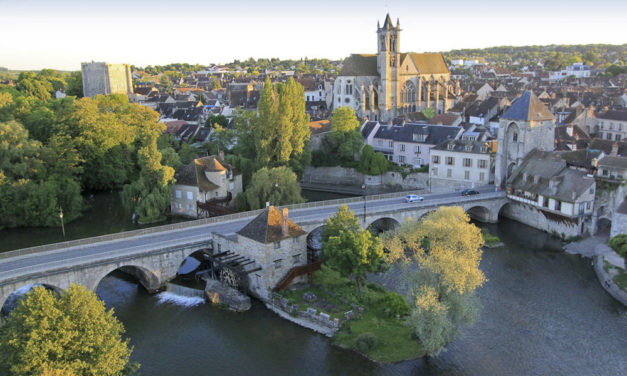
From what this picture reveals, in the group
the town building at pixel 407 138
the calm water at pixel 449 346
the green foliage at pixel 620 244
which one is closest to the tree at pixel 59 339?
the calm water at pixel 449 346

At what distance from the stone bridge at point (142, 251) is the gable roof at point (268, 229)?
15.8 ft

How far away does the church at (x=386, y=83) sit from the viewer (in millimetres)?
84438

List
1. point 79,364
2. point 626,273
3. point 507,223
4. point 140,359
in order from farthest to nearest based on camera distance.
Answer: point 507,223
point 626,273
point 140,359
point 79,364

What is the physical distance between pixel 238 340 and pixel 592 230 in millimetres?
32160

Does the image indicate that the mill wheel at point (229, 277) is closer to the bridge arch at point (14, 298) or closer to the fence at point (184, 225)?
the fence at point (184, 225)

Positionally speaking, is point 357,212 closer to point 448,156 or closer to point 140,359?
point 448,156

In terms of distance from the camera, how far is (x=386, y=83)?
278 feet

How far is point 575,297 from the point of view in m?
34.9

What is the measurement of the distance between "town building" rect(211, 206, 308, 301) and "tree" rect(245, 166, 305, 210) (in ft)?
44.8

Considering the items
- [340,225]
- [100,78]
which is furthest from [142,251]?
[100,78]

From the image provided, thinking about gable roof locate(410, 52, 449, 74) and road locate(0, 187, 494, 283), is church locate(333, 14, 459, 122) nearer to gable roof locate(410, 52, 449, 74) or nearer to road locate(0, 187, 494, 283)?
gable roof locate(410, 52, 449, 74)

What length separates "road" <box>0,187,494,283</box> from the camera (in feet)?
107

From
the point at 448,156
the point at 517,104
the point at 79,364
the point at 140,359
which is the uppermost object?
the point at 517,104

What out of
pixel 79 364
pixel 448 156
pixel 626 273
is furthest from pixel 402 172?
pixel 79 364
